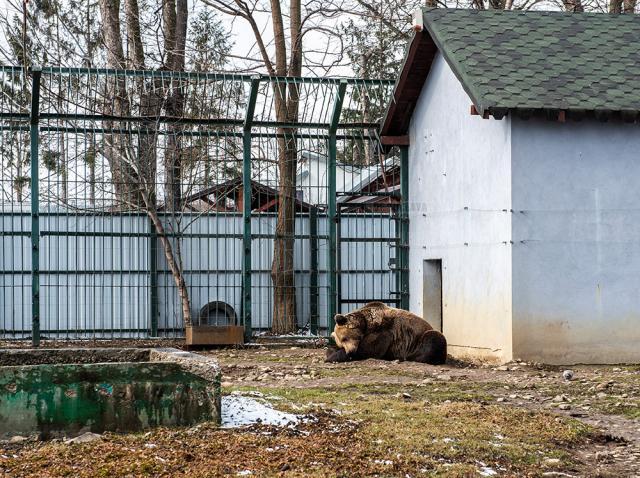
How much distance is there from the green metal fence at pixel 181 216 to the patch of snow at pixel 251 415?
7.91 meters

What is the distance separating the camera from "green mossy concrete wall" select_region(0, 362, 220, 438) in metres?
7.84

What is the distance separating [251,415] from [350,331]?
6235 mm

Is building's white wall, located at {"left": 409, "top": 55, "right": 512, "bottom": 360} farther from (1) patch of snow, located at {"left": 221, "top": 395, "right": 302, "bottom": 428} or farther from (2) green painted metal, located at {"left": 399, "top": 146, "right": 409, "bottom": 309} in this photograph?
(1) patch of snow, located at {"left": 221, "top": 395, "right": 302, "bottom": 428}

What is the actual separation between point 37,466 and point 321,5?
18054 millimetres

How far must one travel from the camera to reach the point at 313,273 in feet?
62.3

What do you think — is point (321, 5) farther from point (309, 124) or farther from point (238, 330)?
point (238, 330)

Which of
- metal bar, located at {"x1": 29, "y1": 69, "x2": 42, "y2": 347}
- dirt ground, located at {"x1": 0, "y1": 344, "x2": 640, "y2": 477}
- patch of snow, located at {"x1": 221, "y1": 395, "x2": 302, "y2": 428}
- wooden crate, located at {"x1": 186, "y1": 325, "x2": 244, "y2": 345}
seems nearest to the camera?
dirt ground, located at {"x1": 0, "y1": 344, "x2": 640, "y2": 477}

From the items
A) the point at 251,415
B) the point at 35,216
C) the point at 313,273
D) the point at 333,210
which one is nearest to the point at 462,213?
the point at 333,210

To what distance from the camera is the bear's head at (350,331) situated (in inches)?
587

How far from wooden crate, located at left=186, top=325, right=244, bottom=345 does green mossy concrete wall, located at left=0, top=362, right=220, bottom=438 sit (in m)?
8.61

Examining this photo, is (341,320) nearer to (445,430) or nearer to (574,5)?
(445,430)

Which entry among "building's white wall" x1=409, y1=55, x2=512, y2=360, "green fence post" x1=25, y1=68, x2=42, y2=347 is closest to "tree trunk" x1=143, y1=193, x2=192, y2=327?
"green fence post" x1=25, y1=68, x2=42, y2=347

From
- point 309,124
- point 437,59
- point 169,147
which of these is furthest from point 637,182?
point 169,147

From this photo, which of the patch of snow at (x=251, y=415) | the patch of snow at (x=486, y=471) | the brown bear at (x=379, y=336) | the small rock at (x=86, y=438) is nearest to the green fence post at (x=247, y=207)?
the brown bear at (x=379, y=336)
